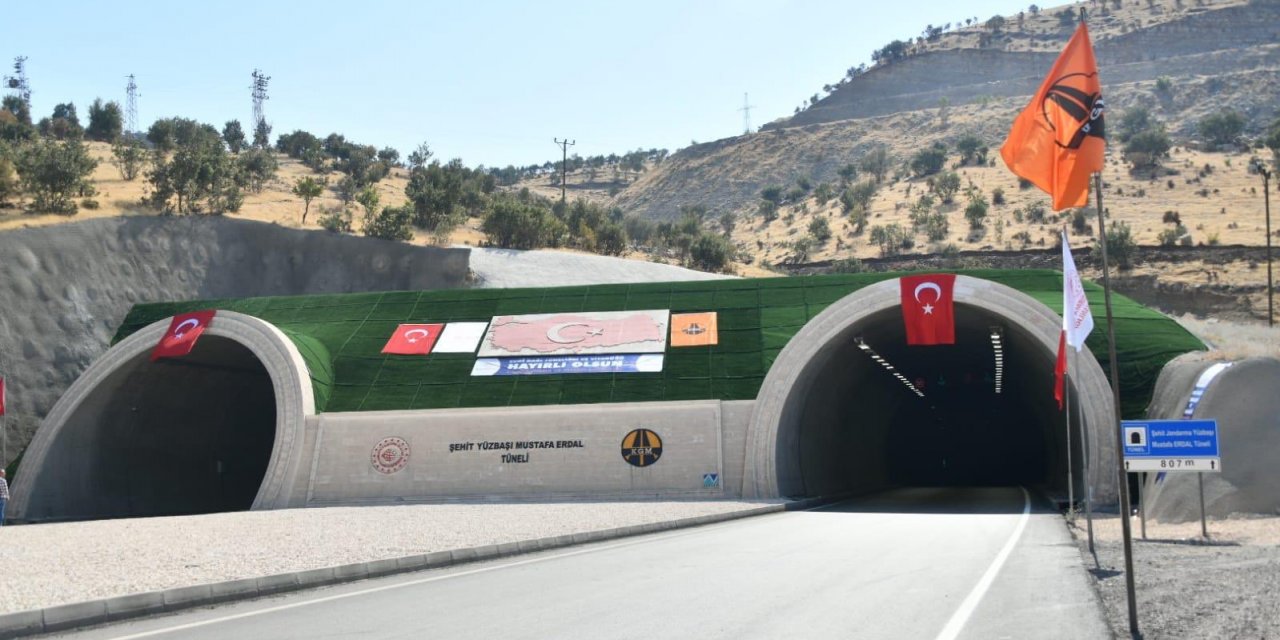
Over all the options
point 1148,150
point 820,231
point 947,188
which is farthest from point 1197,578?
point 1148,150

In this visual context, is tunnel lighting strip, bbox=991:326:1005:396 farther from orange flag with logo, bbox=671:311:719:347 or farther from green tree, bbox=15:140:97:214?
green tree, bbox=15:140:97:214

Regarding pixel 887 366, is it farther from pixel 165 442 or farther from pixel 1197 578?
pixel 1197 578

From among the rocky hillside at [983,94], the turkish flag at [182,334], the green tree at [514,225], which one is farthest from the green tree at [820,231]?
the turkish flag at [182,334]

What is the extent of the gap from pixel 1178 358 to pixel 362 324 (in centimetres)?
2492

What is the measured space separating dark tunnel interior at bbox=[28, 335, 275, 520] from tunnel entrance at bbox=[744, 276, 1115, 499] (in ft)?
61.1

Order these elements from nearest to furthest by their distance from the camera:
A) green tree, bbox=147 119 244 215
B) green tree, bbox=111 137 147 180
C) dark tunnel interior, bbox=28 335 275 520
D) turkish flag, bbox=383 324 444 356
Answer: dark tunnel interior, bbox=28 335 275 520
turkish flag, bbox=383 324 444 356
green tree, bbox=147 119 244 215
green tree, bbox=111 137 147 180

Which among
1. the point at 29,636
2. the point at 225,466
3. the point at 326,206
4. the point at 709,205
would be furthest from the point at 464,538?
the point at 709,205

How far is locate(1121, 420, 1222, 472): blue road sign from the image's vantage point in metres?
17.8

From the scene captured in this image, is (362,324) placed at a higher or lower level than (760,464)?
higher

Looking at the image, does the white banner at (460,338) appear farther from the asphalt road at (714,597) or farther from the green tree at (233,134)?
the green tree at (233,134)

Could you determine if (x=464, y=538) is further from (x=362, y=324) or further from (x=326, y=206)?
(x=326, y=206)

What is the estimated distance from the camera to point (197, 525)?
24.2 m

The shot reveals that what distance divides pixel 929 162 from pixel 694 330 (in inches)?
3279

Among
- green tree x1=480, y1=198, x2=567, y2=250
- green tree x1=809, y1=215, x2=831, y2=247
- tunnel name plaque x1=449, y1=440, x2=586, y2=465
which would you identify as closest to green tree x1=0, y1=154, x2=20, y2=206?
green tree x1=480, y1=198, x2=567, y2=250
